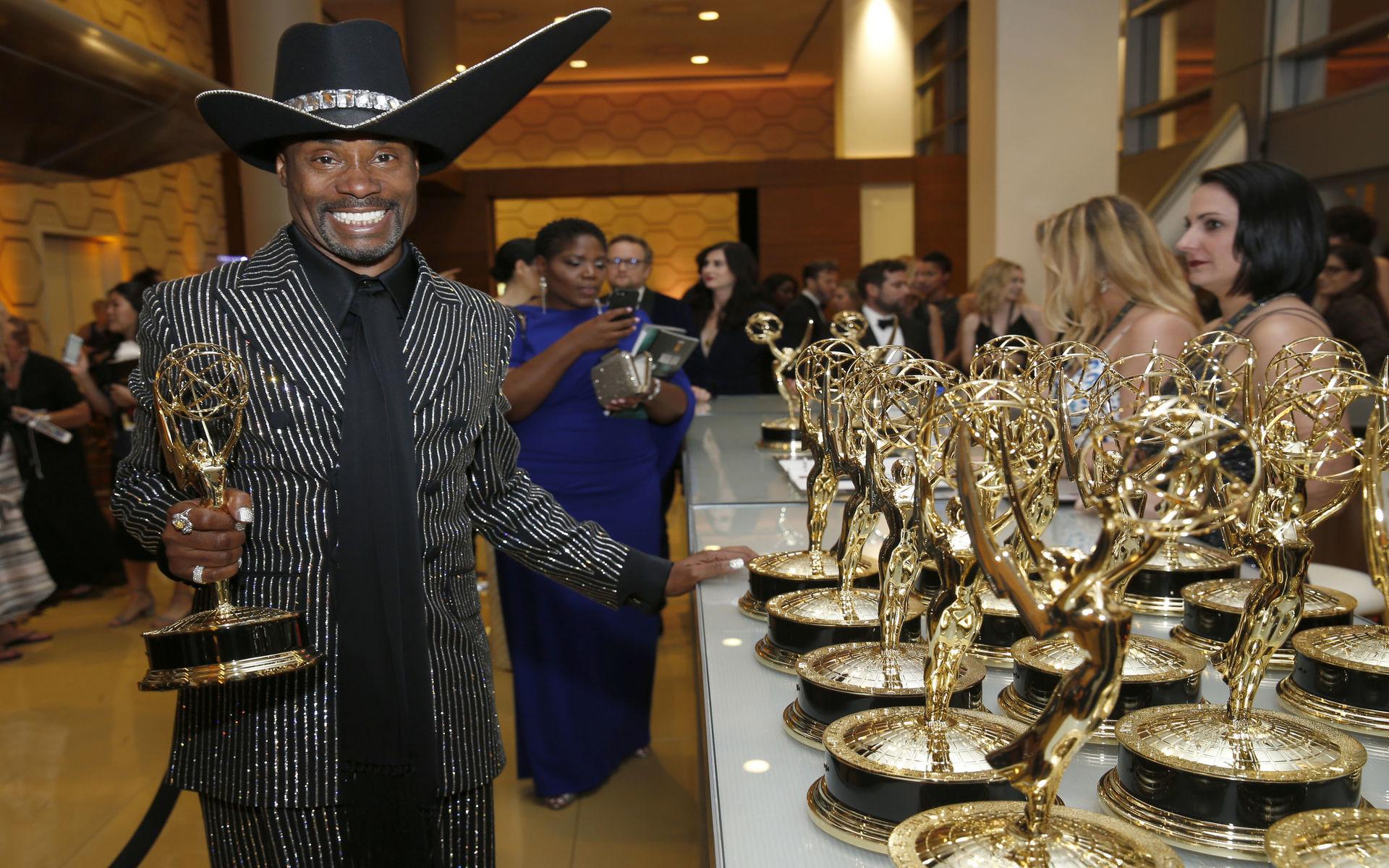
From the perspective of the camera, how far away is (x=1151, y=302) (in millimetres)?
2896

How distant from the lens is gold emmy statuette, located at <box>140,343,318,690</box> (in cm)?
126

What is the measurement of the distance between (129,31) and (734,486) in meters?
7.26

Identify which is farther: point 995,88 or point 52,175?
point 995,88

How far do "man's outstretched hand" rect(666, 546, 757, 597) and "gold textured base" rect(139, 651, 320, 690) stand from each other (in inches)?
26.6

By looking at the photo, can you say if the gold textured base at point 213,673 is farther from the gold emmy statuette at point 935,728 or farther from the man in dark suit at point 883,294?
the man in dark suit at point 883,294

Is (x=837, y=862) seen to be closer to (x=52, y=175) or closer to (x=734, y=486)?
(x=734, y=486)

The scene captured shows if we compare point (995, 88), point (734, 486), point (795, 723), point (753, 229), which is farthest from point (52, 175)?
point (753, 229)

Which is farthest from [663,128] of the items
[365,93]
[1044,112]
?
[365,93]

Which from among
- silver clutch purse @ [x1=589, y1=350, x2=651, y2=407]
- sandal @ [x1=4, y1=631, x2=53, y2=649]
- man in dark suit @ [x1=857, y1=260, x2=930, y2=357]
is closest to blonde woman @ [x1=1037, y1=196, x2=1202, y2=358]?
silver clutch purse @ [x1=589, y1=350, x2=651, y2=407]

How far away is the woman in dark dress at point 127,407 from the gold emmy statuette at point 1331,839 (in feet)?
16.3

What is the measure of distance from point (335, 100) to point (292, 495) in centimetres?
52

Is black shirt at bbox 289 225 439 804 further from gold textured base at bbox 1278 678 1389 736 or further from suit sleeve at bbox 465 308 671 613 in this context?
gold textured base at bbox 1278 678 1389 736

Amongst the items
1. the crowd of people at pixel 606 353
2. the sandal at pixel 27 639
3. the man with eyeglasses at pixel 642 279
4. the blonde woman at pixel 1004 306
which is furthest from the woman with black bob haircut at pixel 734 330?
the sandal at pixel 27 639

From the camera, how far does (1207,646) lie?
150 centimetres
